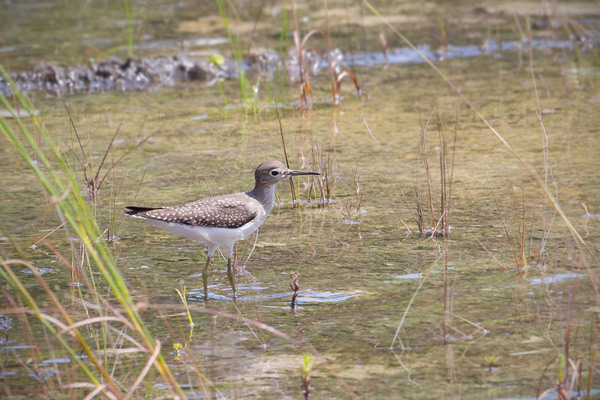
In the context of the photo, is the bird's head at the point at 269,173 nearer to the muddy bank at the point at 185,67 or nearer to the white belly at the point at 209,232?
Result: the white belly at the point at 209,232

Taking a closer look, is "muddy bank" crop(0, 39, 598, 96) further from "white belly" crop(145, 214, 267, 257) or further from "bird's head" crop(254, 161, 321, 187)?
"white belly" crop(145, 214, 267, 257)

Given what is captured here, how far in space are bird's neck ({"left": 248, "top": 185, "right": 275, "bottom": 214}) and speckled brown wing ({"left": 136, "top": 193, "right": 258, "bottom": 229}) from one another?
0.56 feet

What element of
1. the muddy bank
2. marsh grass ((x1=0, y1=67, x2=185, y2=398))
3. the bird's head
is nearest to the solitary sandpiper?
the bird's head

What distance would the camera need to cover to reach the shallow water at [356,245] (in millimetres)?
4309

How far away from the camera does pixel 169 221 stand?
5484 millimetres

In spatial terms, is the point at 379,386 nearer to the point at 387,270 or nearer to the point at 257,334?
the point at 257,334

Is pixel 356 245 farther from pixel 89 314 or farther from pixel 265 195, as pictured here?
pixel 89 314

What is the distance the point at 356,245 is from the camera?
6.10 m

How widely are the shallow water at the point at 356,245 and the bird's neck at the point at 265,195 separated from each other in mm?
344

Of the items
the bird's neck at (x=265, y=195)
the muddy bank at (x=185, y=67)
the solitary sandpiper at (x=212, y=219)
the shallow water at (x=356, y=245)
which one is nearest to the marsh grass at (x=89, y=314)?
the shallow water at (x=356, y=245)

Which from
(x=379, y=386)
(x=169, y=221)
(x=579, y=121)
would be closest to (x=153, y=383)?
(x=379, y=386)

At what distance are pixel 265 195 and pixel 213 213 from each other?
21.2 inches

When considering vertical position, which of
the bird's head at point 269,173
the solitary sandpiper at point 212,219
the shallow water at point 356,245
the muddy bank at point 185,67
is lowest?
the shallow water at point 356,245

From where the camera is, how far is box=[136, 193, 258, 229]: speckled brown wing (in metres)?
5.50
